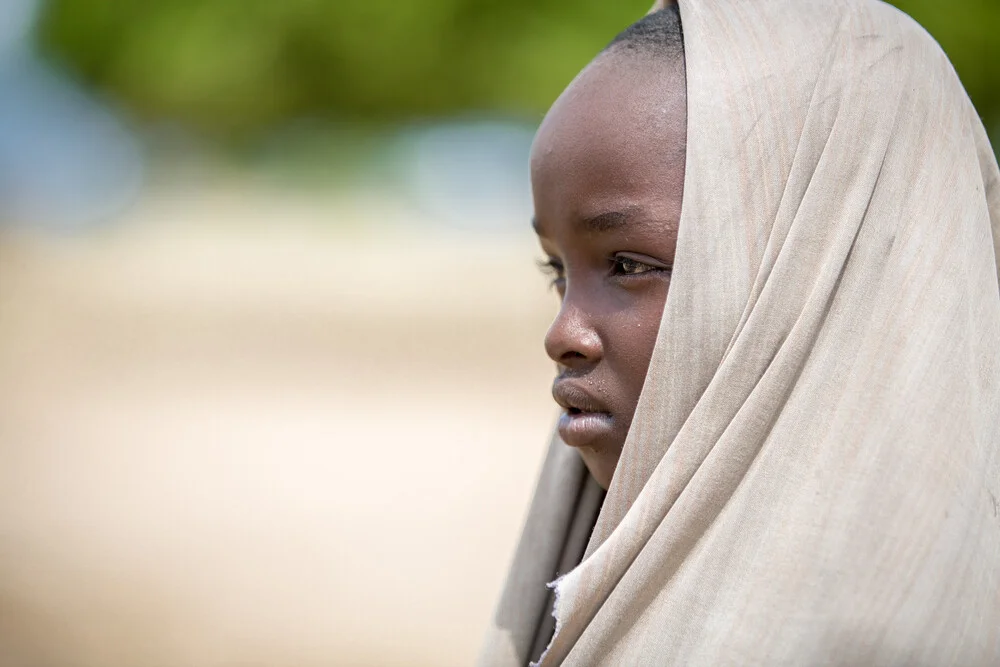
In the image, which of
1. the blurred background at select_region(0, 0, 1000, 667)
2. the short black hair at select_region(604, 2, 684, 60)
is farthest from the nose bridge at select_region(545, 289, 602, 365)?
the blurred background at select_region(0, 0, 1000, 667)

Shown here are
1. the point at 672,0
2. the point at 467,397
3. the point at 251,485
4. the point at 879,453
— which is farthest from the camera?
the point at 467,397

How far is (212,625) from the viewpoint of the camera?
4.10 m

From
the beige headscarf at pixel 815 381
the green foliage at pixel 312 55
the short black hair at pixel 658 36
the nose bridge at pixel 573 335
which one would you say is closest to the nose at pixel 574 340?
the nose bridge at pixel 573 335

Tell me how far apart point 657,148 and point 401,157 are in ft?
36.5

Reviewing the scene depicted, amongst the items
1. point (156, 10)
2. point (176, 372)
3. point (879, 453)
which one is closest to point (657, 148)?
point (879, 453)

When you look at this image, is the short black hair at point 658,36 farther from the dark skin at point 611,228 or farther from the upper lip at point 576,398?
the upper lip at point 576,398

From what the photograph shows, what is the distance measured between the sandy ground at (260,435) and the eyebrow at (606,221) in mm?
2883

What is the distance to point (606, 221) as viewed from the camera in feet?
4.24

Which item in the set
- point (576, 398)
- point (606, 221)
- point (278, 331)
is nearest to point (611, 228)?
point (606, 221)

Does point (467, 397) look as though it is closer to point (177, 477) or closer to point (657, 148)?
point (177, 477)

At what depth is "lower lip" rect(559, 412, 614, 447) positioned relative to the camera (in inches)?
52.4

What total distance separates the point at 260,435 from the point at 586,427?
5732mm

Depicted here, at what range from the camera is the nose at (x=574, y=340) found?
4.30 feet

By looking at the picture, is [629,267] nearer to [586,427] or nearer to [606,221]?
[606,221]
